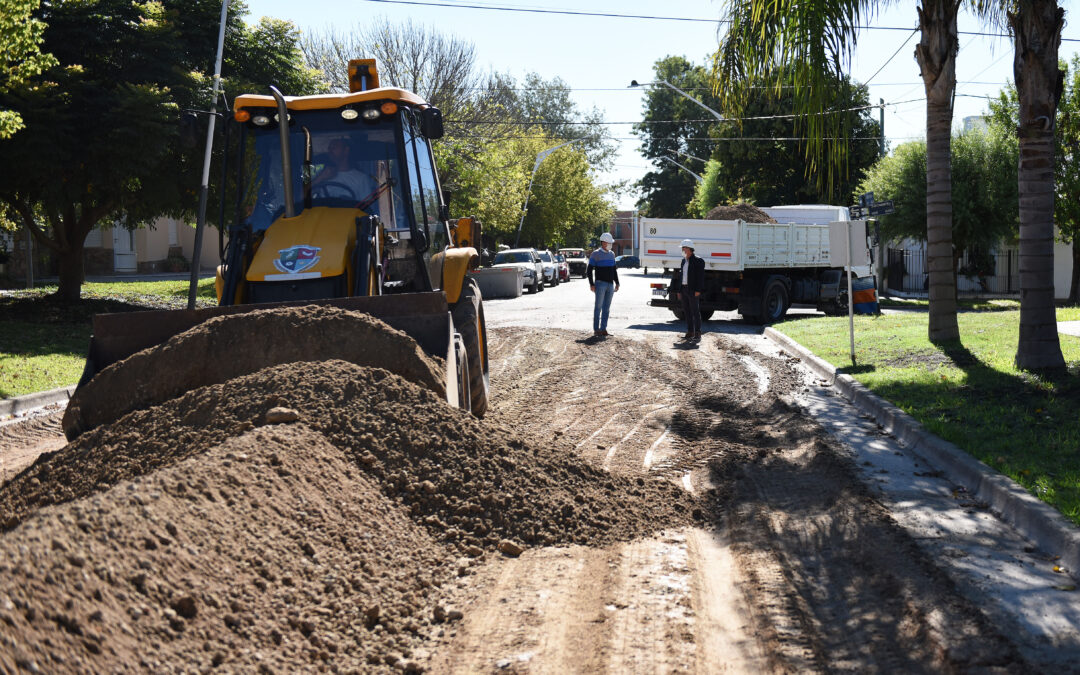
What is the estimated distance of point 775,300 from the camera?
924 inches

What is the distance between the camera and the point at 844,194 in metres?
42.1

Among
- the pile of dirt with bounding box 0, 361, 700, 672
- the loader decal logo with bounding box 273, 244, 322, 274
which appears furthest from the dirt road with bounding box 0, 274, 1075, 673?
the loader decal logo with bounding box 273, 244, 322, 274

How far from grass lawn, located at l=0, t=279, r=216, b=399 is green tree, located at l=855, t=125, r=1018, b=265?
72.5 feet

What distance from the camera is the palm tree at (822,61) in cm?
1113

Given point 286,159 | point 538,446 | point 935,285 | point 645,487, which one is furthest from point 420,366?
point 935,285

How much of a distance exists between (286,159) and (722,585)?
220 inches

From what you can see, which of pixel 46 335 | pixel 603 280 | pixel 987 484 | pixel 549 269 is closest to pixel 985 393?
pixel 987 484

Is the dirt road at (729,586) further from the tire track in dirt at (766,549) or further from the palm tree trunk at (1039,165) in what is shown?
the palm tree trunk at (1039,165)

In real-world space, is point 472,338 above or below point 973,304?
above

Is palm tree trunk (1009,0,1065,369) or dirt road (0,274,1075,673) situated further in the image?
palm tree trunk (1009,0,1065,369)

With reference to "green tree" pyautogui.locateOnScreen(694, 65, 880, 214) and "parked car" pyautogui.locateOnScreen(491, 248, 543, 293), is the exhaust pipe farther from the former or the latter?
"green tree" pyautogui.locateOnScreen(694, 65, 880, 214)

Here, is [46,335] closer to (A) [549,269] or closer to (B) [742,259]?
(B) [742,259]

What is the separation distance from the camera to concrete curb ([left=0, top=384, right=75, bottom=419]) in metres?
11.4

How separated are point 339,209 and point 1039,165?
27.2ft
